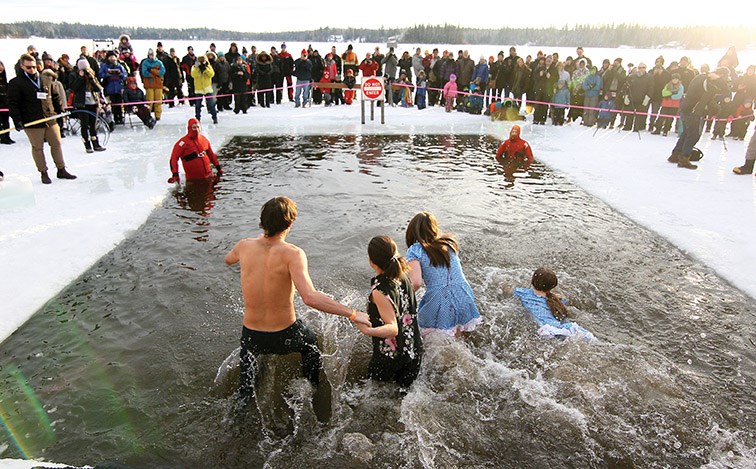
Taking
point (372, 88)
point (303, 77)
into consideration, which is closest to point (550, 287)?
point (372, 88)

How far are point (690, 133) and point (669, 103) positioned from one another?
12.9ft

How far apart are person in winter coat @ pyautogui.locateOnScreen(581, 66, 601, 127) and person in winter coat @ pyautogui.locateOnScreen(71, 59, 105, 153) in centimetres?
1298

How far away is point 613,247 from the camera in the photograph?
6426mm

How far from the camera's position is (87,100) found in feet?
34.9

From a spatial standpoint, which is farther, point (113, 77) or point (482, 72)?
point (482, 72)

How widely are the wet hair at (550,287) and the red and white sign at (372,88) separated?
A: 1126cm

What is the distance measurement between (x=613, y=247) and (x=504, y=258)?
1.56 m

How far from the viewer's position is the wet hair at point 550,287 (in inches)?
183

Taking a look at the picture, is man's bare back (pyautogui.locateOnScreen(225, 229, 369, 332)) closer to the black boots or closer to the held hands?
the held hands

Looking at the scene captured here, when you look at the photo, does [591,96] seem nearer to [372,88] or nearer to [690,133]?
[690,133]

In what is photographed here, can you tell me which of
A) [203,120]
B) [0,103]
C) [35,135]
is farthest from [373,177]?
[0,103]

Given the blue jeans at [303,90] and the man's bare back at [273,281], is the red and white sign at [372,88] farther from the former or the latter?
the man's bare back at [273,281]

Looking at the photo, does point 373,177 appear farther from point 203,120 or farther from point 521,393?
point 203,120

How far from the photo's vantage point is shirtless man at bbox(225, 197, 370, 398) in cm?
310
